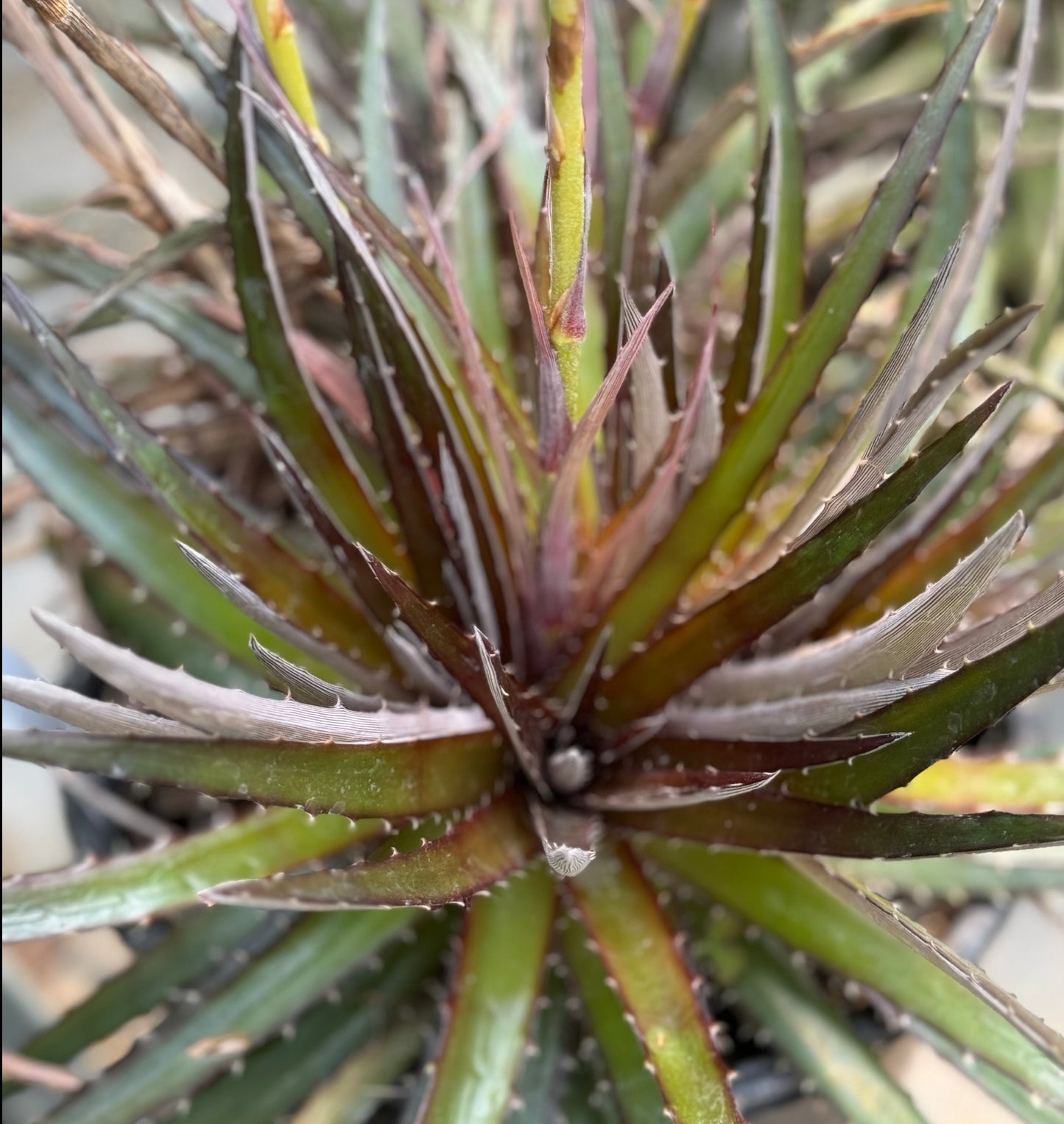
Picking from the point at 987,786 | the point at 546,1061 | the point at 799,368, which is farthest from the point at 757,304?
the point at 546,1061

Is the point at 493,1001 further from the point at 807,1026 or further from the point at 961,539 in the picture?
the point at 961,539

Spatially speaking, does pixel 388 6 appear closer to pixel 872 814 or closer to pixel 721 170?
pixel 721 170

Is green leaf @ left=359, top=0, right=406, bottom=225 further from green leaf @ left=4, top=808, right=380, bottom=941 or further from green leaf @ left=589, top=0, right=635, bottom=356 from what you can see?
green leaf @ left=4, top=808, right=380, bottom=941

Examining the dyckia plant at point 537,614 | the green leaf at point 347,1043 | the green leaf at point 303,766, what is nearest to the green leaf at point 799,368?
the dyckia plant at point 537,614

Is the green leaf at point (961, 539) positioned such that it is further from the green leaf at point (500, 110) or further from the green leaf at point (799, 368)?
the green leaf at point (500, 110)

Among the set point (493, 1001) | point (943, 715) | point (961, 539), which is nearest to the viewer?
point (943, 715)

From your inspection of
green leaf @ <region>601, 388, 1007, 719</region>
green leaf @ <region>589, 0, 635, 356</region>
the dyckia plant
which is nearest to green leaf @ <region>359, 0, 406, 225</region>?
the dyckia plant
